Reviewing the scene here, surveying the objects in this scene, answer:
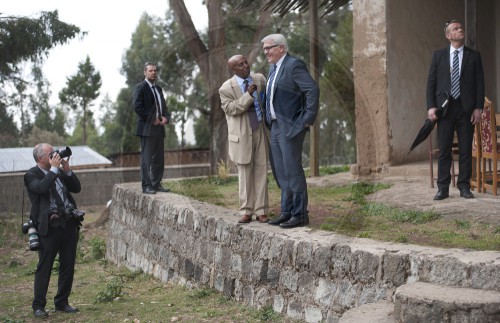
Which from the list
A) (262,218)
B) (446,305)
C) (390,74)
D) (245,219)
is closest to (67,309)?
(245,219)

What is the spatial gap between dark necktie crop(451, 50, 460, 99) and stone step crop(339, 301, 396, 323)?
2994mm

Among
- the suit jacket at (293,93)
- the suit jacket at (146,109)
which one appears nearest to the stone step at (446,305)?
the suit jacket at (293,93)

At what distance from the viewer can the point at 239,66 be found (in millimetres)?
7477

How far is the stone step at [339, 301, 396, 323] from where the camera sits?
199 inches

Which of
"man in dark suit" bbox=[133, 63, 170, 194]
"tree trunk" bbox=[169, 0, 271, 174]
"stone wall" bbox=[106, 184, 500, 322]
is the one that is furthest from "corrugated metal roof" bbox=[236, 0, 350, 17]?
"tree trunk" bbox=[169, 0, 271, 174]

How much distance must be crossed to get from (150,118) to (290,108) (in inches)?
154

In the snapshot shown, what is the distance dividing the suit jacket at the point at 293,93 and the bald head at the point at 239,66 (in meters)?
0.63

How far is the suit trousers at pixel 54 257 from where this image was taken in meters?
7.59

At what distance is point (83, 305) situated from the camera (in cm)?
838

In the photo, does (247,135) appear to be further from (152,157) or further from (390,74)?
(390,74)

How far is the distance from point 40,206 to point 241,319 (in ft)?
7.44

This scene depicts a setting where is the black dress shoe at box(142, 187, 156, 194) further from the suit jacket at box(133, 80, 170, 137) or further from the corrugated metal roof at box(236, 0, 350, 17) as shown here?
the corrugated metal roof at box(236, 0, 350, 17)

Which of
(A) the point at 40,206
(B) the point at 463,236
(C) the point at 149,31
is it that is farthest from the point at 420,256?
(C) the point at 149,31

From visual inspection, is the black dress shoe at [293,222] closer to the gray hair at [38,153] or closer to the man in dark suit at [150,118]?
the gray hair at [38,153]
